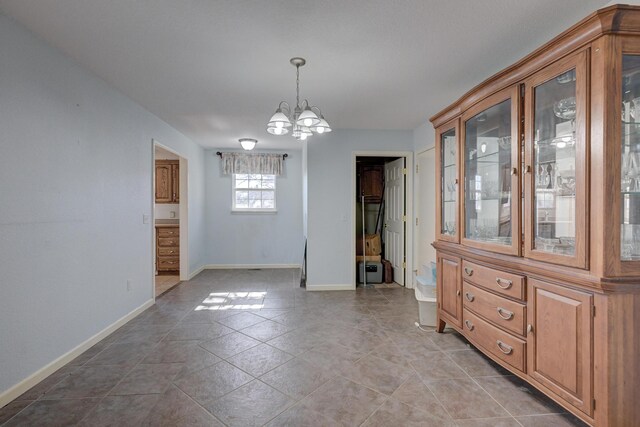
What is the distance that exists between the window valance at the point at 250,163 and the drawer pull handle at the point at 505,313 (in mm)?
5097

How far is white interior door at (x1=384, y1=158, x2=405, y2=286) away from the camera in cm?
504

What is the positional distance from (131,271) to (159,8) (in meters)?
2.76

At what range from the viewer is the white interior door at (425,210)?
15.6 ft

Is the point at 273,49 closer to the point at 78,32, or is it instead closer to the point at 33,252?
the point at 78,32

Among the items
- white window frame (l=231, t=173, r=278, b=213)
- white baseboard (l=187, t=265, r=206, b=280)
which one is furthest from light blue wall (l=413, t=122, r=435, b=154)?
white baseboard (l=187, t=265, r=206, b=280)

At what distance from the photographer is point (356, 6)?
6.29ft

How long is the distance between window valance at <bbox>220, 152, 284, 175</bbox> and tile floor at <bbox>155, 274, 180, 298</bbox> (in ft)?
7.46

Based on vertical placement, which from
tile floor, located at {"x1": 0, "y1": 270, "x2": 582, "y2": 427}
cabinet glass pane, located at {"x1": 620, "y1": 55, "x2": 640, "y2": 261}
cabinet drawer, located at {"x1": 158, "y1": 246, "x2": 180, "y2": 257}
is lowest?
tile floor, located at {"x1": 0, "y1": 270, "x2": 582, "y2": 427}

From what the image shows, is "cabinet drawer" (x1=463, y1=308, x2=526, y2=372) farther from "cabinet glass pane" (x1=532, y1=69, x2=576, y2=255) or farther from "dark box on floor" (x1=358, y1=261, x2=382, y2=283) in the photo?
"dark box on floor" (x1=358, y1=261, x2=382, y2=283)

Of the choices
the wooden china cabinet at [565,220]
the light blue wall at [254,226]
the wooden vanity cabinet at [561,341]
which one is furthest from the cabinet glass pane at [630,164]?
the light blue wall at [254,226]

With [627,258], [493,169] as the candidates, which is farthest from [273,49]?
[627,258]

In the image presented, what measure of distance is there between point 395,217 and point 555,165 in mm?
3389

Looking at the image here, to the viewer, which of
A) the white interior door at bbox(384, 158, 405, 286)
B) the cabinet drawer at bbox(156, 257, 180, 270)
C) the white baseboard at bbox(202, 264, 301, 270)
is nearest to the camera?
the white interior door at bbox(384, 158, 405, 286)

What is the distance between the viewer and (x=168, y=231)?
19.3 ft
